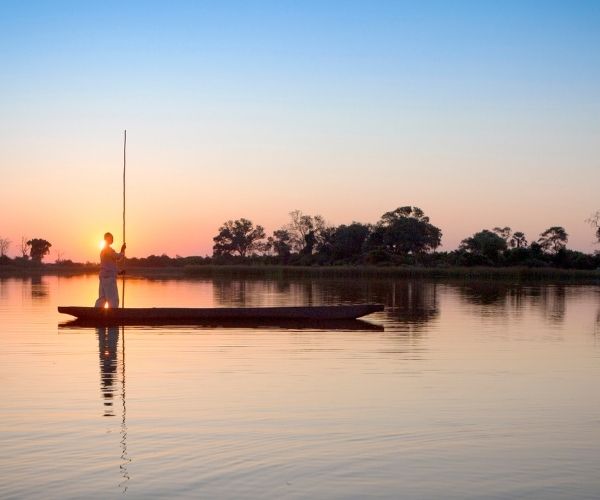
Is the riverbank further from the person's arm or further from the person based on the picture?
the person's arm

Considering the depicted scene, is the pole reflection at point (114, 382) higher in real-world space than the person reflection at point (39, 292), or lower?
lower

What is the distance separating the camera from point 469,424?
7.28 meters

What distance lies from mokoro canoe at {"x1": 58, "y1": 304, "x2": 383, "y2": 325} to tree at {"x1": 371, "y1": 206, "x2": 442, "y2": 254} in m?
62.5

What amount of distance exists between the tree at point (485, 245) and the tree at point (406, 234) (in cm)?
351

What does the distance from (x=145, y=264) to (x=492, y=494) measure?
262ft

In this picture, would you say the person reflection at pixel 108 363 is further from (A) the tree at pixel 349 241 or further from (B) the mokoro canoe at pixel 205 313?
(A) the tree at pixel 349 241

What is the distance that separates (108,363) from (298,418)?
4534mm

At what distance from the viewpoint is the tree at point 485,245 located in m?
68.7

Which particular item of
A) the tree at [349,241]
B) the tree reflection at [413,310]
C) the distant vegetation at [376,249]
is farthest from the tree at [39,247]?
the tree reflection at [413,310]

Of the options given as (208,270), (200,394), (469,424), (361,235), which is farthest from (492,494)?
(361,235)

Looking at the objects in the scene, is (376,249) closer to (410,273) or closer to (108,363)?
(410,273)

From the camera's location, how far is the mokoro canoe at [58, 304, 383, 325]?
17.1 m

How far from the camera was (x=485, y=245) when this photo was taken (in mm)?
73938

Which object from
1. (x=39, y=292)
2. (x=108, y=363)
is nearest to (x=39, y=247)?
(x=39, y=292)
